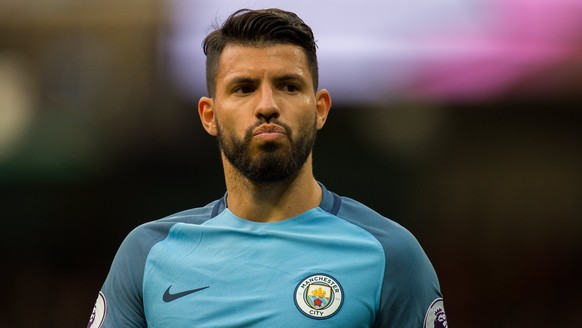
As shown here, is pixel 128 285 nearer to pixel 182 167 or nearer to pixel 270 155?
pixel 270 155

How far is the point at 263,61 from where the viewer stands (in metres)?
3.15

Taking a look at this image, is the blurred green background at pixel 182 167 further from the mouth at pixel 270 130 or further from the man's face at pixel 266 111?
the mouth at pixel 270 130

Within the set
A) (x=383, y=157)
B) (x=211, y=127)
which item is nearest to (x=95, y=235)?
(x=383, y=157)

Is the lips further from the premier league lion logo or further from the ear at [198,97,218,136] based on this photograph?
the premier league lion logo

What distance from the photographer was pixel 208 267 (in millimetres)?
3184

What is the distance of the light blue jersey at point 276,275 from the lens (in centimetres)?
304

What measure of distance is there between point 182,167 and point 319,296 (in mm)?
4389

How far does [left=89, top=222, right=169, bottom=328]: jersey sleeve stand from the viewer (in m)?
3.23

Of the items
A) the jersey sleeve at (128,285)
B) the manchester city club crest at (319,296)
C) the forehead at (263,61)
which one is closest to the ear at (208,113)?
the forehead at (263,61)

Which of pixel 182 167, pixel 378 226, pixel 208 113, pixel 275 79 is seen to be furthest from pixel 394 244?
pixel 182 167

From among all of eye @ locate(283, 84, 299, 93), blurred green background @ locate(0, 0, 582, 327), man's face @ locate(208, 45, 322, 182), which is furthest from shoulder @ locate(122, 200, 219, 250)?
blurred green background @ locate(0, 0, 582, 327)

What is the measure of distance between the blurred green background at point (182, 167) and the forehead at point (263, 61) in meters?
4.06

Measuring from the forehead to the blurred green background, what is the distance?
160 inches

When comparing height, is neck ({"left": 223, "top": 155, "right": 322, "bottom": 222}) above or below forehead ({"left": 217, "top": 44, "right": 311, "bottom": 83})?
below
